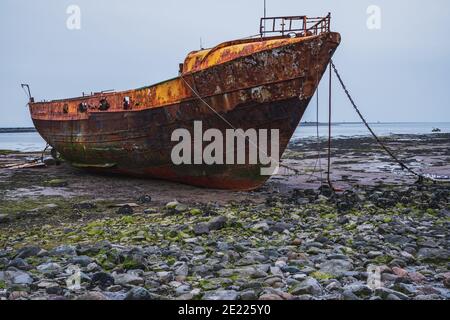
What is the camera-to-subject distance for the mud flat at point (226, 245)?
4.48 metres

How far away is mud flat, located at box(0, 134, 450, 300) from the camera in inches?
177

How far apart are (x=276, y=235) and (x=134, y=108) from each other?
26.9 feet

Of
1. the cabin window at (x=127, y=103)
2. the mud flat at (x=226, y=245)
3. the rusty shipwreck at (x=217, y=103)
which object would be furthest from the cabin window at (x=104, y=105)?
the mud flat at (x=226, y=245)

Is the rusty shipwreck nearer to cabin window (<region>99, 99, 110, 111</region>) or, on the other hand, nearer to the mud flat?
cabin window (<region>99, 99, 110, 111</region>)

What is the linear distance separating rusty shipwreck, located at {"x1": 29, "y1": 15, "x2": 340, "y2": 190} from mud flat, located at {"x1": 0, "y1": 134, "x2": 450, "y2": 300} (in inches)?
54.9

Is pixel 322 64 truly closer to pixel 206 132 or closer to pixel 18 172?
pixel 206 132

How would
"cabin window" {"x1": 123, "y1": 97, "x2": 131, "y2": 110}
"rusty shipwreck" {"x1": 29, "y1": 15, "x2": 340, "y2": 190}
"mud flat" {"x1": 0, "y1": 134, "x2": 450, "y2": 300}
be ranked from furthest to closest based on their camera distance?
1. "cabin window" {"x1": 123, "y1": 97, "x2": 131, "y2": 110}
2. "rusty shipwreck" {"x1": 29, "y1": 15, "x2": 340, "y2": 190}
3. "mud flat" {"x1": 0, "y1": 134, "x2": 450, "y2": 300}

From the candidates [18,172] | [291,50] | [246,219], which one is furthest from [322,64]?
[18,172]

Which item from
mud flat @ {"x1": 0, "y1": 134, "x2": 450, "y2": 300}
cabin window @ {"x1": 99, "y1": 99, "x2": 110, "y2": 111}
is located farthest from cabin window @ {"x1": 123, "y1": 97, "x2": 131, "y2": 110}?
mud flat @ {"x1": 0, "y1": 134, "x2": 450, "y2": 300}

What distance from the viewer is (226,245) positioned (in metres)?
6.10

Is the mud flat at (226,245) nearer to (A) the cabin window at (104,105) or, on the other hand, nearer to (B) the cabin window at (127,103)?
(B) the cabin window at (127,103)

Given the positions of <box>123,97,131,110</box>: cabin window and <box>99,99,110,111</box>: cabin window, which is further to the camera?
<box>99,99,110,111</box>: cabin window

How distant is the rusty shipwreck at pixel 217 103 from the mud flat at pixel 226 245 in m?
1.40

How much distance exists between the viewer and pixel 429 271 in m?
4.98
